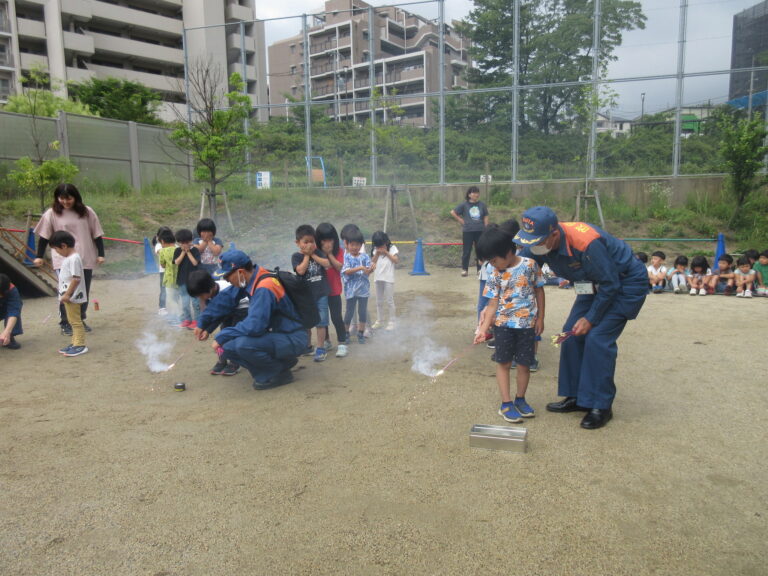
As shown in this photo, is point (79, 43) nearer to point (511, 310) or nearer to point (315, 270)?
point (315, 270)

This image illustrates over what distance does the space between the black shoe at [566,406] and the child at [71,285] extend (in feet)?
17.5

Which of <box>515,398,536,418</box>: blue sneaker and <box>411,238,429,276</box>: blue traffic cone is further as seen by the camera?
<box>411,238,429,276</box>: blue traffic cone

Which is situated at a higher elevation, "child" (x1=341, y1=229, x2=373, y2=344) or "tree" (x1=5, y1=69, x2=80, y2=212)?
"tree" (x1=5, y1=69, x2=80, y2=212)

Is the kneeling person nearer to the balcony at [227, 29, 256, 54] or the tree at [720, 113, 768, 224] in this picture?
the tree at [720, 113, 768, 224]

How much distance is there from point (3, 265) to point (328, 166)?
11.6 metres

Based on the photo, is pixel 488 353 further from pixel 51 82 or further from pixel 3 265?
pixel 51 82

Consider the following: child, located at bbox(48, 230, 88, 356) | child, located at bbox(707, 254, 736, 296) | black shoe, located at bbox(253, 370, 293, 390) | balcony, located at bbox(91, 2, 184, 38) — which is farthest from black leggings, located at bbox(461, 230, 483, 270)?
balcony, located at bbox(91, 2, 184, 38)

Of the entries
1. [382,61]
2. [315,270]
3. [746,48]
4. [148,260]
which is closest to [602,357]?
[315,270]

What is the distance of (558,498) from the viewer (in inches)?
122

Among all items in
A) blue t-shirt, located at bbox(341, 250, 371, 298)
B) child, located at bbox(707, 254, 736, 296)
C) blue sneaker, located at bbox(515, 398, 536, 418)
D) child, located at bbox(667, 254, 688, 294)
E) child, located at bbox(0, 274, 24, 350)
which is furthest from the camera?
child, located at bbox(667, 254, 688, 294)

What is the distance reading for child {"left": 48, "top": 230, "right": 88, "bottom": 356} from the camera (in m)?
6.36

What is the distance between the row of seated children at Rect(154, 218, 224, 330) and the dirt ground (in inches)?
77.3

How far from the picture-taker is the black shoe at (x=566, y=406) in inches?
174

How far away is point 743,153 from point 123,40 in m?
43.5
